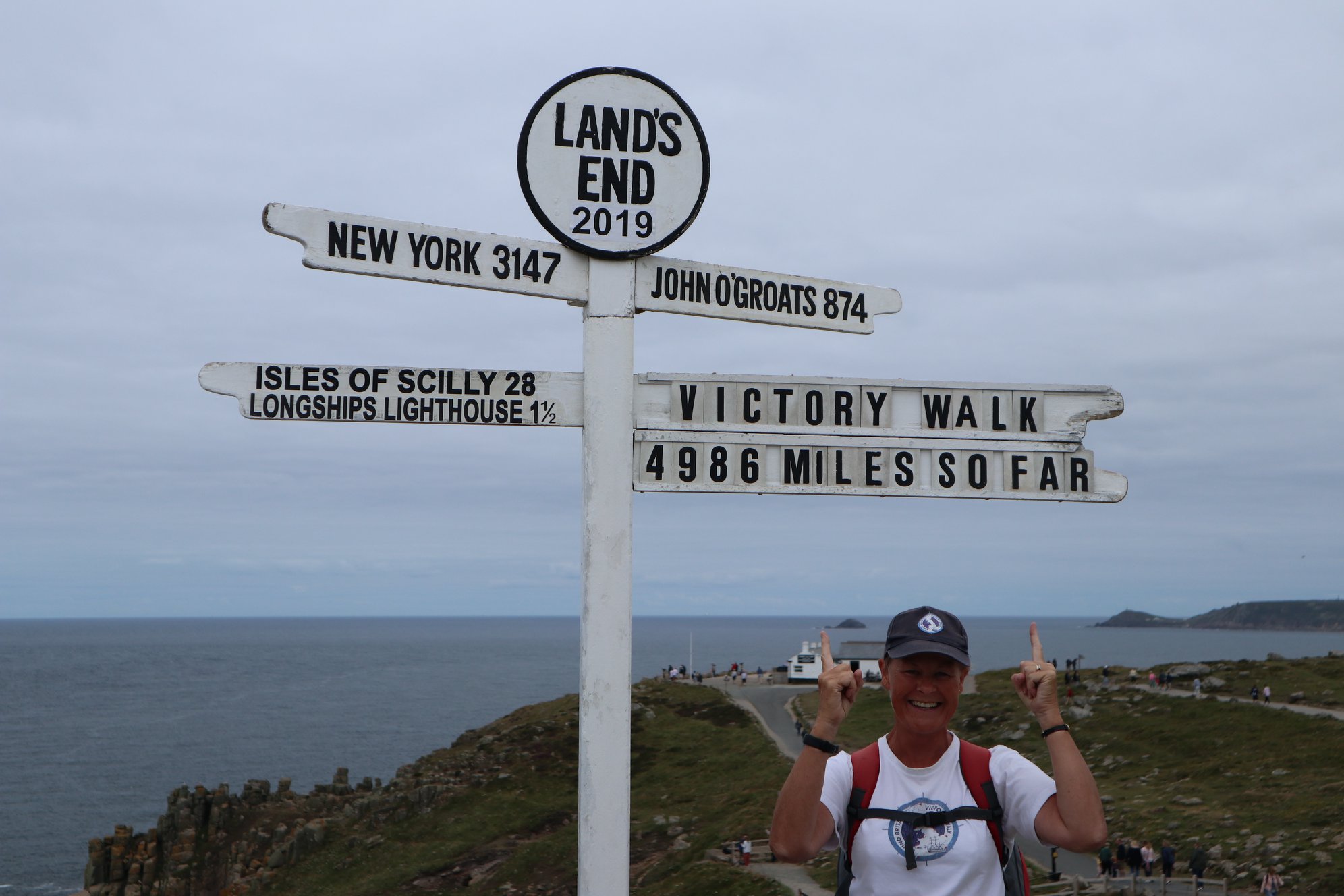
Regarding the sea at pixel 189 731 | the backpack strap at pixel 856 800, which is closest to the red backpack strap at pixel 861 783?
the backpack strap at pixel 856 800

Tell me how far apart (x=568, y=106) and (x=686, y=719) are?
47.3m

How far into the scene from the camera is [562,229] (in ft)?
18.8

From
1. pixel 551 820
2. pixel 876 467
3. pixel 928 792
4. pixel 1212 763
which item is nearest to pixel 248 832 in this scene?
pixel 551 820

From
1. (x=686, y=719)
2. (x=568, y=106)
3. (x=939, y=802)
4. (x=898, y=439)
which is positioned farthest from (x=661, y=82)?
(x=686, y=719)

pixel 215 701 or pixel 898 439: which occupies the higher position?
pixel 898 439

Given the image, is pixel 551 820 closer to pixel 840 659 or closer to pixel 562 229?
pixel 562 229

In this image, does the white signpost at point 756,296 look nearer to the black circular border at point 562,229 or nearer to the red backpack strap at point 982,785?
the black circular border at point 562,229

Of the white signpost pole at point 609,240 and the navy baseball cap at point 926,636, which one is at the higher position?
the white signpost pole at point 609,240

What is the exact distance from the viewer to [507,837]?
117 feet

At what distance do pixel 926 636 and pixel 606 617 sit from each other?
2214mm

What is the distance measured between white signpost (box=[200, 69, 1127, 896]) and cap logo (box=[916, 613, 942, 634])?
1.93 metres

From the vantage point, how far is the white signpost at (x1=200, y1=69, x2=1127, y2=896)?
5574mm

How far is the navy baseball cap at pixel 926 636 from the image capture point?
3549mm

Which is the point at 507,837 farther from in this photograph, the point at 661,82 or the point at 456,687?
the point at 456,687
